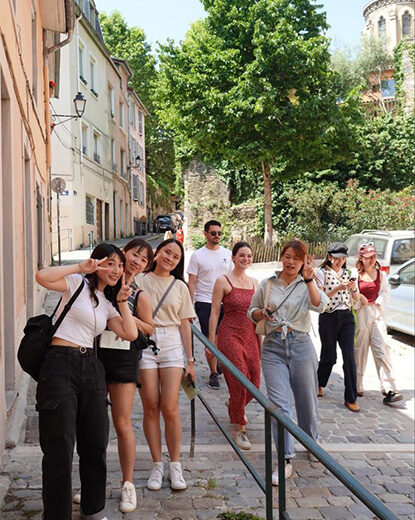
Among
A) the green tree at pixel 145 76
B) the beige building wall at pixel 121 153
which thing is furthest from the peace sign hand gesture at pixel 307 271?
the green tree at pixel 145 76

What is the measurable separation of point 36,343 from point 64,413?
15.7 inches

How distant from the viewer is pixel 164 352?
171 inches

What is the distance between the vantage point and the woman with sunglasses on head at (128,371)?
390cm

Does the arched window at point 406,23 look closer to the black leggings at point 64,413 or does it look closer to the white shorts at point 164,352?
the white shorts at point 164,352

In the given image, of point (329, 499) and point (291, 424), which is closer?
point (291, 424)

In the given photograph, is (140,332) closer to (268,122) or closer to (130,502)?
(130,502)

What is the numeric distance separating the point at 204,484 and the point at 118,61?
3522cm

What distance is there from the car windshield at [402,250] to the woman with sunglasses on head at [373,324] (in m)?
5.67

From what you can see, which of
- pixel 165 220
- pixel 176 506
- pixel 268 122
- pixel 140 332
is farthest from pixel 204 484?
pixel 165 220

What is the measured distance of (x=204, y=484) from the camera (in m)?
4.50

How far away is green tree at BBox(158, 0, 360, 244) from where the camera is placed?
2311 centimetres

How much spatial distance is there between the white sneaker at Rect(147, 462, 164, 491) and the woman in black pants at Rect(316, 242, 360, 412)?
9.91 feet

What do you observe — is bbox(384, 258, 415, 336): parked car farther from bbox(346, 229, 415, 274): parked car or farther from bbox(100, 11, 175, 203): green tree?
bbox(100, 11, 175, 203): green tree

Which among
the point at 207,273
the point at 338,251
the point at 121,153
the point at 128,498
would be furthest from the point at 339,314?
the point at 121,153
